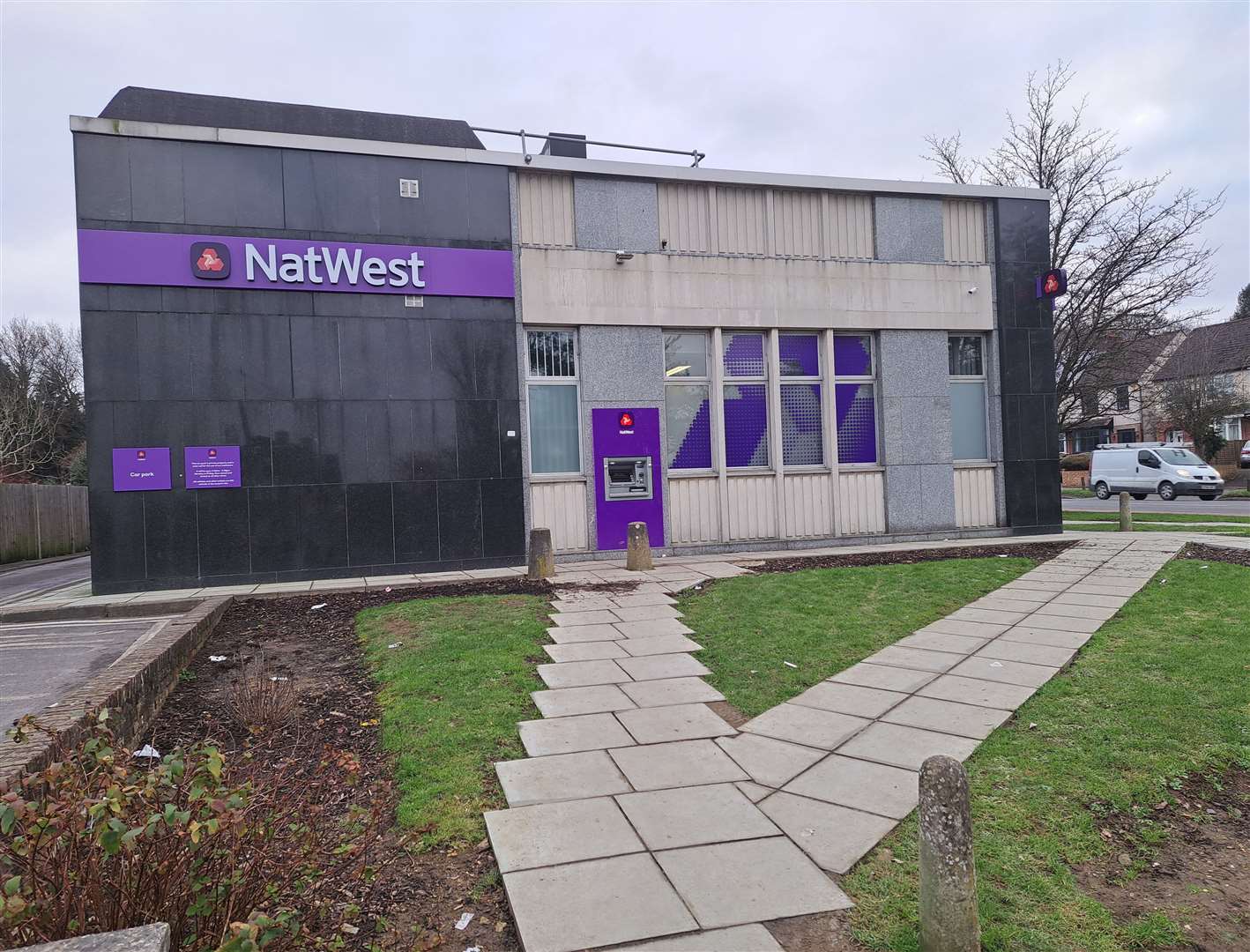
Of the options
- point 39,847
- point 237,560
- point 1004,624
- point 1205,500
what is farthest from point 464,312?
point 1205,500

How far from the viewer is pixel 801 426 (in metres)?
14.1

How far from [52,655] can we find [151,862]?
6.29 m

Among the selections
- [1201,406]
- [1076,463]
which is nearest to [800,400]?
[1201,406]

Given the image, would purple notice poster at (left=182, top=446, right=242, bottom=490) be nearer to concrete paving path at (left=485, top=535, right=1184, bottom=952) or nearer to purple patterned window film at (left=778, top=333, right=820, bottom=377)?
concrete paving path at (left=485, top=535, right=1184, bottom=952)

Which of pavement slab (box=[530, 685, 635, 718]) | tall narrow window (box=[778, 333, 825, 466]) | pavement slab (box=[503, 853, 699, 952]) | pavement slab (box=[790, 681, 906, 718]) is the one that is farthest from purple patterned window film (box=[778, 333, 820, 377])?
pavement slab (box=[503, 853, 699, 952])

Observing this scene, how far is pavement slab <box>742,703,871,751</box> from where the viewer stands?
468 cm

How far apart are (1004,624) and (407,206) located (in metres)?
10.3

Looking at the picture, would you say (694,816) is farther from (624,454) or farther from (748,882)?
(624,454)

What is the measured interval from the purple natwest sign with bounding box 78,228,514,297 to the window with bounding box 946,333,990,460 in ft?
29.0

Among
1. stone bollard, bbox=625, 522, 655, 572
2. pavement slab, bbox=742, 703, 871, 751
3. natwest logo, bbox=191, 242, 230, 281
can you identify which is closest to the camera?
pavement slab, bbox=742, 703, 871, 751

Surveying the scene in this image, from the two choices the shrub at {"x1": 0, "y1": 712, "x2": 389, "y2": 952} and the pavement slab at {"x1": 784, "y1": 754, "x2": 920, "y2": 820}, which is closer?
the shrub at {"x1": 0, "y1": 712, "x2": 389, "y2": 952}

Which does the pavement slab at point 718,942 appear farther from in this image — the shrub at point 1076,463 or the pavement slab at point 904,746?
the shrub at point 1076,463

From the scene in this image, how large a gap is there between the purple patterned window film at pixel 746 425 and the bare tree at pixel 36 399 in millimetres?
29898

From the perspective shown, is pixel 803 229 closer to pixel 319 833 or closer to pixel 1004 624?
pixel 1004 624
